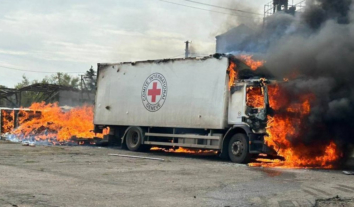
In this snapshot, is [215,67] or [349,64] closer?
[349,64]

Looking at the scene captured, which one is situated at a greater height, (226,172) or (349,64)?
(349,64)

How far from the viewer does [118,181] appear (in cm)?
963

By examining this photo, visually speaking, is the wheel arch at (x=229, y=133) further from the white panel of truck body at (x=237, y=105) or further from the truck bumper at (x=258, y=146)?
the truck bumper at (x=258, y=146)

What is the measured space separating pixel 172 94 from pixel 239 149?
153 inches

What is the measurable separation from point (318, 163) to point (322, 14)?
4929mm

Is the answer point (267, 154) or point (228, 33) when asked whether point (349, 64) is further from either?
point (228, 33)

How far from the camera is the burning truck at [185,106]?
1444 centimetres

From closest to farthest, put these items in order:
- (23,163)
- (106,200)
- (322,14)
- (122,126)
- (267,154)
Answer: (106,200), (23,163), (267,154), (322,14), (122,126)

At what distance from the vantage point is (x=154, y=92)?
58.5ft

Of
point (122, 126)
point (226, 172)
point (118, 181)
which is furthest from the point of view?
point (122, 126)

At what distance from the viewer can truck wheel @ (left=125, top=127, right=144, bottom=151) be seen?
1830cm

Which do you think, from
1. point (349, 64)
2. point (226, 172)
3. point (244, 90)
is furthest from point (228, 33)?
point (226, 172)

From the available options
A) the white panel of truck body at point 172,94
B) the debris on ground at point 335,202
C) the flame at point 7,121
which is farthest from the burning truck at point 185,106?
the flame at point 7,121

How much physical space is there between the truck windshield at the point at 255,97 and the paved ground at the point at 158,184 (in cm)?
208
